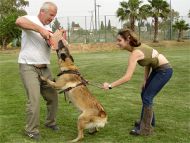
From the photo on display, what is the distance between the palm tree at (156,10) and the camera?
50000 mm

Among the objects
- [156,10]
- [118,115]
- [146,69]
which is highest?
[156,10]

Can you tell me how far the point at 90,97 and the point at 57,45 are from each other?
3.31ft

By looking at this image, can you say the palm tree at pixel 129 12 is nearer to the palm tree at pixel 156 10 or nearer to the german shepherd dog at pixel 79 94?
the palm tree at pixel 156 10

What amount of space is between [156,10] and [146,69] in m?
44.8

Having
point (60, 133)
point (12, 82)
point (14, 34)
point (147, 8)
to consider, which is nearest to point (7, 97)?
point (12, 82)

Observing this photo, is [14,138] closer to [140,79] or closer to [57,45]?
[57,45]

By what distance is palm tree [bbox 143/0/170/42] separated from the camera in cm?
5000

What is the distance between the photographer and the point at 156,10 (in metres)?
50.7

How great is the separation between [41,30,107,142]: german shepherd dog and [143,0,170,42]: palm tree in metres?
44.2

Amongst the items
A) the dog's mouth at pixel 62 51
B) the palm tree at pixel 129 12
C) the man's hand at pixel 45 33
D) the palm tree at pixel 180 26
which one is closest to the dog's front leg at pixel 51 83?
the dog's mouth at pixel 62 51

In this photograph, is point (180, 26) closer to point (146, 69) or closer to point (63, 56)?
point (146, 69)

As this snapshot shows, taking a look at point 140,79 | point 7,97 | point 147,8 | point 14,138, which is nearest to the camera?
point 14,138

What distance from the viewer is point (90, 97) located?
663cm

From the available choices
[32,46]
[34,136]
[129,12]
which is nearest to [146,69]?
[32,46]
